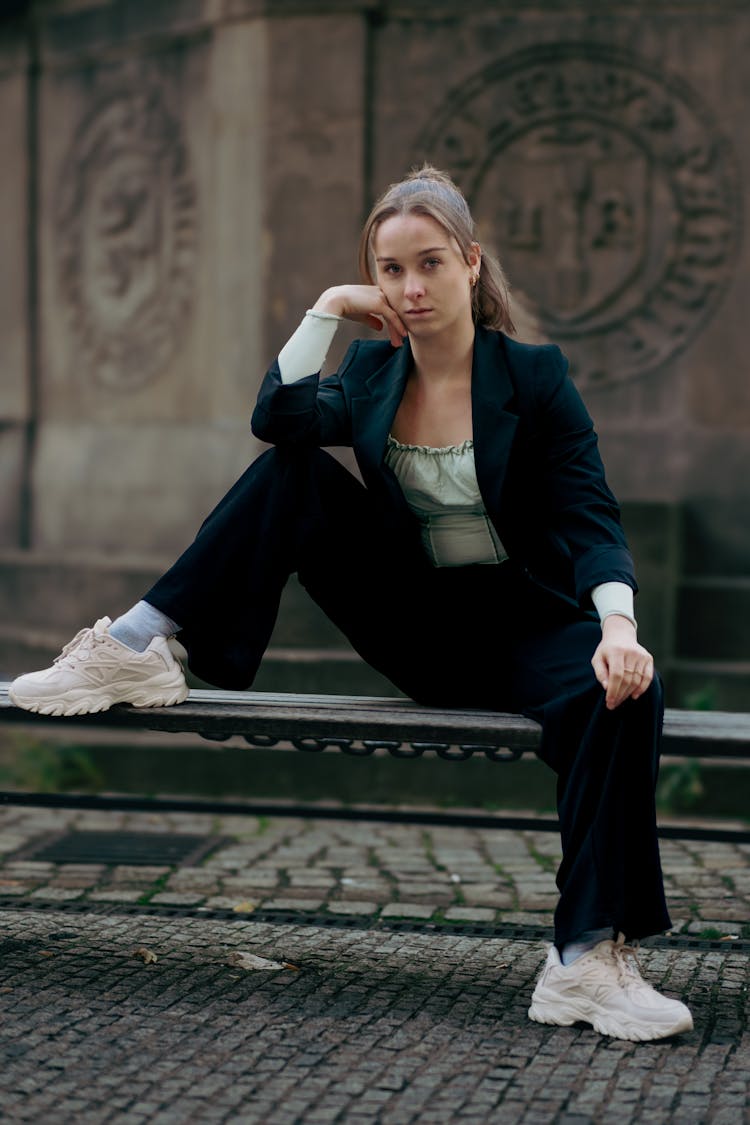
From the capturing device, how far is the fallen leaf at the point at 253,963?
13.1ft

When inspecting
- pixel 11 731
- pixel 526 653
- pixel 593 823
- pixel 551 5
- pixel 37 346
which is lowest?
pixel 11 731

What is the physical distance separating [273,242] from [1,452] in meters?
2.06

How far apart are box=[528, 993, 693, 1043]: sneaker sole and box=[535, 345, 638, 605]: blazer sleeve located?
0.90 m

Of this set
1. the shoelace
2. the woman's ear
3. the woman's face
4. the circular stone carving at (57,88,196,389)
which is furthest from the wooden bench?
the circular stone carving at (57,88,196,389)

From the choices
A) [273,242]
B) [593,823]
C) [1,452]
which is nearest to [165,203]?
[273,242]

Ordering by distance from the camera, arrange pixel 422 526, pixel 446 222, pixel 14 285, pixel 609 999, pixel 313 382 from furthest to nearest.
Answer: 1. pixel 14 285
2. pixel 422 526
3. pixel 313 382
4. pixel 446 222
5. pixel 609 999

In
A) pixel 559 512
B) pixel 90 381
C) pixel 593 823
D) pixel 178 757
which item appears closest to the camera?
pixel 593 823

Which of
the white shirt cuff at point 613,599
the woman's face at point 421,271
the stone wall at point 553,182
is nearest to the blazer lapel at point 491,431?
the woman's face at point 421,271

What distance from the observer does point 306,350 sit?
3.79 meters

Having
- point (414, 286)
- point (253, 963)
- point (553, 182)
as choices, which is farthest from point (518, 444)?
point (553, 182)

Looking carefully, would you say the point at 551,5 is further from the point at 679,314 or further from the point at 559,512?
the point at 559,512

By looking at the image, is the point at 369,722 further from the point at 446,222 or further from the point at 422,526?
the point at 446,222

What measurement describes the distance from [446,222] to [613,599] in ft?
3.08

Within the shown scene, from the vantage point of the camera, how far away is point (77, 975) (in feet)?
12.7
